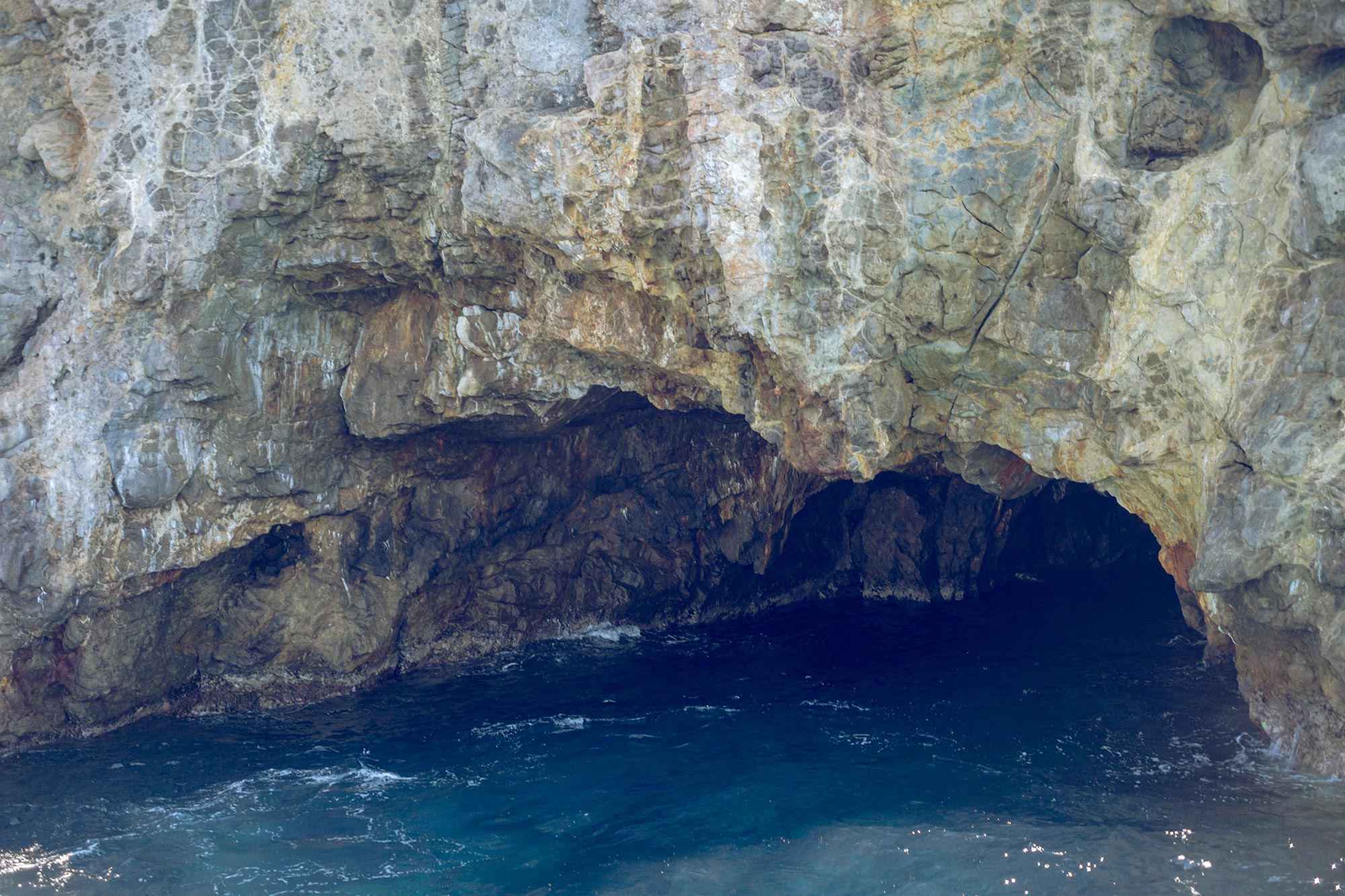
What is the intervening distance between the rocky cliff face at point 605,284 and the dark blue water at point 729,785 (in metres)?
2.06

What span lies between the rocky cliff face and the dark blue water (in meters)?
2.06

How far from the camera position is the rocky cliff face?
18.2m

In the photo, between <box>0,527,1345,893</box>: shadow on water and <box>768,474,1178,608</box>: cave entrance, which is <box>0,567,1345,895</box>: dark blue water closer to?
<box>0,527,1345,893</box>: shadow on water

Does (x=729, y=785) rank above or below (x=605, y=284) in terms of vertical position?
below

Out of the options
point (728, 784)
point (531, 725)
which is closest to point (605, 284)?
point (531, 725)

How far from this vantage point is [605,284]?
21938 mm

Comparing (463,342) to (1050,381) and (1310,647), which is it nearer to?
(1050,381)

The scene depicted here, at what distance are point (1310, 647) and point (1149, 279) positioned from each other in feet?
20.3

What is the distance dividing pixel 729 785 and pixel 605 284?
358 inches

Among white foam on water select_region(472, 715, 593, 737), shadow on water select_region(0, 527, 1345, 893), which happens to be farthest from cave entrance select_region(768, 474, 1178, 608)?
white foam on water select_region(472, 715, 593, 737)

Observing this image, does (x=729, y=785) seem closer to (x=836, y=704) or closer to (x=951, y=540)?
(x=836, y=704)

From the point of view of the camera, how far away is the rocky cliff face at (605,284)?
1825 centimetres

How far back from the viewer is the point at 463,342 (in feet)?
77.9

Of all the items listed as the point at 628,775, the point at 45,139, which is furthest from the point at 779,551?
the point at 45,139
